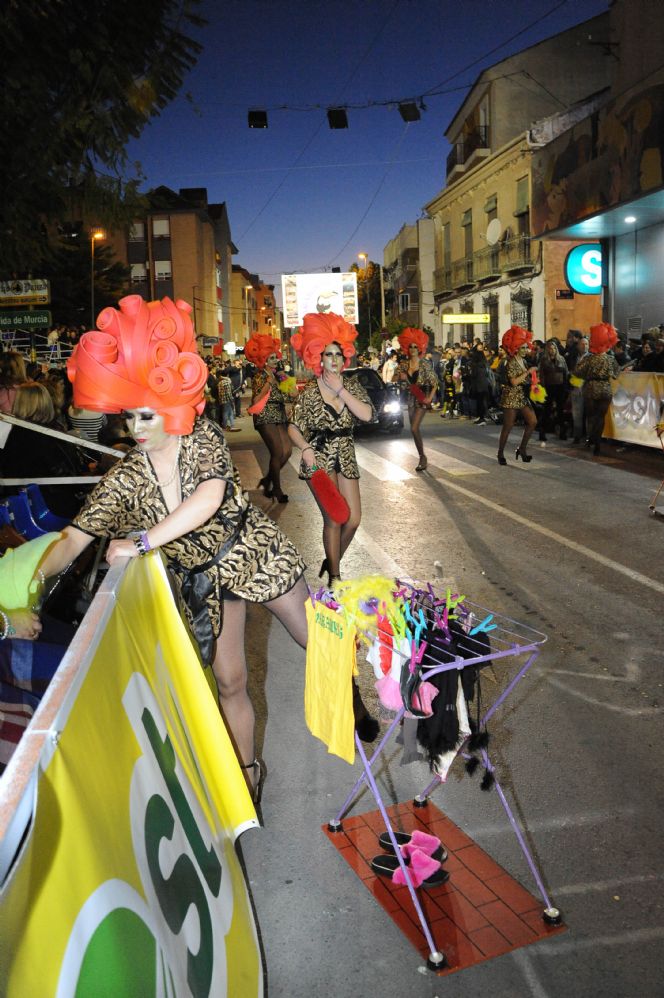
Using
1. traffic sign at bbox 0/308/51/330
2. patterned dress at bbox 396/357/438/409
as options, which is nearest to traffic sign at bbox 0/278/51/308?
traffic sign at bbox 0/308/51/330

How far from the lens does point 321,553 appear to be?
825 cm

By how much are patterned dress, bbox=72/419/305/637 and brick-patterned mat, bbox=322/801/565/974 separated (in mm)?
1104

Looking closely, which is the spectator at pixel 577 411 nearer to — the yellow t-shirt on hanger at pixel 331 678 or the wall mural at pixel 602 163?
the wall mural at pixel 602 163

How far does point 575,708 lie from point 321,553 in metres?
4.07

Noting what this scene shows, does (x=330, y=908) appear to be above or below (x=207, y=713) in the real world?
below

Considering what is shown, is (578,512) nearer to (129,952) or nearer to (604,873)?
(604,873)

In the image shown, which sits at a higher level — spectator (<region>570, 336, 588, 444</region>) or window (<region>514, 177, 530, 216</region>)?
window (<region>514, 177, 530, 216</region>)

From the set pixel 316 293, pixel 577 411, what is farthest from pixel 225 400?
pixel 316 293

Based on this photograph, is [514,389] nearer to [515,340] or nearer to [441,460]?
[515,340]

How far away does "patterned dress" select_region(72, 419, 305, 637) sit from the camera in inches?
124

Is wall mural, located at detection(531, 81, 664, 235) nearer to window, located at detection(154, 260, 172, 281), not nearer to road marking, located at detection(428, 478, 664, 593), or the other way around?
road marking, located at detection(428, 478, 664, 593)

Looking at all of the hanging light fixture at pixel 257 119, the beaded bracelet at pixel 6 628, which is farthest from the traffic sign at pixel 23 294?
the beaded bracelet at pixel 6 628

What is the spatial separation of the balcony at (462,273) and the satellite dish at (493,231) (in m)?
1.98

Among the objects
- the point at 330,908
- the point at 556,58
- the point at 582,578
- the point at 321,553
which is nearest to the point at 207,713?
the point at 330,908
